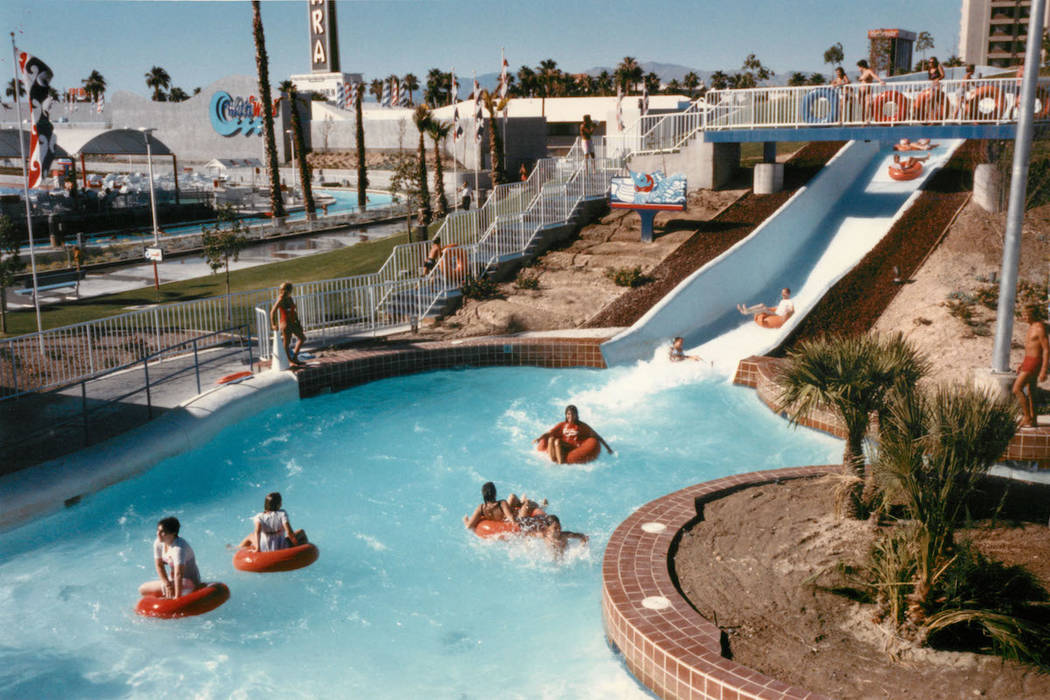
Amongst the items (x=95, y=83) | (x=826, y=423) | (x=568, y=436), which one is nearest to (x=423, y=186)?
(x=568, y=436)

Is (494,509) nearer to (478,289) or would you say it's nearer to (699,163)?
(478,289)

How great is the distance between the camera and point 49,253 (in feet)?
94.0

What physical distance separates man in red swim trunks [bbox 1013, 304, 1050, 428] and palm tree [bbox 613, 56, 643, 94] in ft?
204

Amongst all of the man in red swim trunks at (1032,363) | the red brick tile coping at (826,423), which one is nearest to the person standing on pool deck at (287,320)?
the red brick tile coping at (826,423)

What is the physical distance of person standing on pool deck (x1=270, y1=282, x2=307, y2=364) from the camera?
15711mm

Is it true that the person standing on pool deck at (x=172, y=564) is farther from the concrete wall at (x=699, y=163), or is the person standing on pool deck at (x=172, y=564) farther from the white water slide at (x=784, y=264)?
the concrete wall at (x=699, y=163)

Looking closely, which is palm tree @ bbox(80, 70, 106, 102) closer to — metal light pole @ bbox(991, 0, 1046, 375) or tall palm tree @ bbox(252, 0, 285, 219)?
tall palm tree @ bbox(252, 0, 285, 219)

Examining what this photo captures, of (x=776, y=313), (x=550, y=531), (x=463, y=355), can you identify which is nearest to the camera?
(x=550, y=531)

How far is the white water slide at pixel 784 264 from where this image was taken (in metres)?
18.6

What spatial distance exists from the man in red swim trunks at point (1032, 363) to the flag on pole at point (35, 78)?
1637 centimetres

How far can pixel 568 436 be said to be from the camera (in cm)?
1347

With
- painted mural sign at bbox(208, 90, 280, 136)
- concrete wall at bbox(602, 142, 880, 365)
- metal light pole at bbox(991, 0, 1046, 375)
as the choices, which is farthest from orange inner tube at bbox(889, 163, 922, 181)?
painted mural sign at bbox(208, 90, 280, 136)

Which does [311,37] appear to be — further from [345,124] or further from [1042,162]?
[1042,162]

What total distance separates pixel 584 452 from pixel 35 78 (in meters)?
11.8
